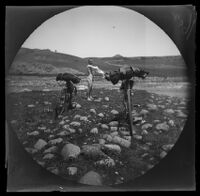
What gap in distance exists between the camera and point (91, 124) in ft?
6.35

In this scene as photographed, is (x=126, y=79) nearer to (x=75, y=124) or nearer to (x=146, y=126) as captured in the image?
(x=146, y=126)

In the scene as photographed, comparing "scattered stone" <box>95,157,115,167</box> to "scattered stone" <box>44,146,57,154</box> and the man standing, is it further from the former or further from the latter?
the man standing

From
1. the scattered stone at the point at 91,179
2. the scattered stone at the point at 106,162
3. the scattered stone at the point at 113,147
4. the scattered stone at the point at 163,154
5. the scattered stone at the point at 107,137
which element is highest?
the scattered stone at the point at 107,137

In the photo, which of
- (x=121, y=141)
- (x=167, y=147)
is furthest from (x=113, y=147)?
(x=167, y=147)

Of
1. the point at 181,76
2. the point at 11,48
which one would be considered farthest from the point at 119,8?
the point at 11,48

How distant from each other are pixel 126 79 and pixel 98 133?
0.38 metres

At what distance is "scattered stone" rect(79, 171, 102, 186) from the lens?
1.88 metres

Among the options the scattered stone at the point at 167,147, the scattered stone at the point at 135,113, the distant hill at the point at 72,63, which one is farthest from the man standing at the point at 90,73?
the scattered stone at the point at 167,147

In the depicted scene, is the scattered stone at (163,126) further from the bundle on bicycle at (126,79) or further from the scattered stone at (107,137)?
the scattered stone at (107,137)

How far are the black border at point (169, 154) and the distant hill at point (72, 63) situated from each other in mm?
66

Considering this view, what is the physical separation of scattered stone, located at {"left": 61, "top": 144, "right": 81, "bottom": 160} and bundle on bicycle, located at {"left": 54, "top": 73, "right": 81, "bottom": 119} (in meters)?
0.20

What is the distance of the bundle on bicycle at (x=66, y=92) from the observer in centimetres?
194

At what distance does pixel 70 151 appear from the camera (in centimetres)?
189

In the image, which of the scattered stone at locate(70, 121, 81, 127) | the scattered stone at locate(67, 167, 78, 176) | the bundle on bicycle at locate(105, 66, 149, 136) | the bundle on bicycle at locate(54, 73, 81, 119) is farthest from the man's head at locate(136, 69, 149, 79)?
the scattered stone at locate(67, 167, 78, 176)
